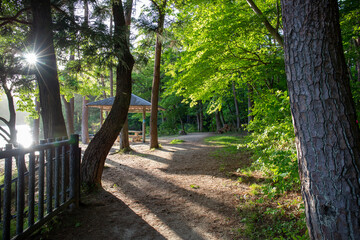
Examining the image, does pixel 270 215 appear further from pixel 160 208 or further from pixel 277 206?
pixel 160 208

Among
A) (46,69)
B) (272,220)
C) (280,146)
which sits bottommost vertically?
(272,220)

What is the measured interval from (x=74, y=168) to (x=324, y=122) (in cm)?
348

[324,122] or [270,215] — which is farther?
[270,215]

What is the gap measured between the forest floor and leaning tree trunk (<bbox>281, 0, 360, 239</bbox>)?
1392 millimetres

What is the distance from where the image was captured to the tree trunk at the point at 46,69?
12.9 ft

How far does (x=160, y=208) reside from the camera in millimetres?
3695

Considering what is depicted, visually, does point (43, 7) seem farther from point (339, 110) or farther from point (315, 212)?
point (315, 212)

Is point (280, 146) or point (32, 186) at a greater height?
point (280, 146)

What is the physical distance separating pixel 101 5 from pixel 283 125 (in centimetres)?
516

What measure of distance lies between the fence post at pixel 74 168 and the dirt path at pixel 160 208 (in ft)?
0.94

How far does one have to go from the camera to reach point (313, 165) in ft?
5.37

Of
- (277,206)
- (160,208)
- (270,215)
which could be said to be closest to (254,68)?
(277,206)

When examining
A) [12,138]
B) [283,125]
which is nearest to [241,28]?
[283,125]

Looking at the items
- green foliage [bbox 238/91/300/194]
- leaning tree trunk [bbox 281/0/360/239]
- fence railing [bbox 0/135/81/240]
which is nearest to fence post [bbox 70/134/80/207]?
fence railing [bbox 0/135/81/240]
